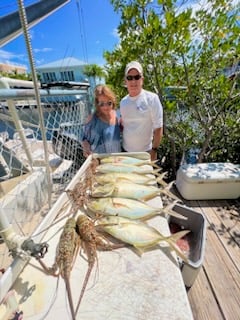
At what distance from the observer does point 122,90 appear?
11.9 ft

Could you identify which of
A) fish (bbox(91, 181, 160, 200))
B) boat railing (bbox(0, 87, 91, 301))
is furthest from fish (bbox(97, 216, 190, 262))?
boat railing (bbox(0, 87, 91, 301))

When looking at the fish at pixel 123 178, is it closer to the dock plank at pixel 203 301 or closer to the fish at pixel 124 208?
the fish at pixel 124 208

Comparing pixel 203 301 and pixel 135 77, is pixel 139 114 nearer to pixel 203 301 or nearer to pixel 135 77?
pixel 135 77

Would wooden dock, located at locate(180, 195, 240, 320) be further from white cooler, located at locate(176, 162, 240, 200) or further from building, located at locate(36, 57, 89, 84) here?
building, located at locate(36, 57, 89, 84)

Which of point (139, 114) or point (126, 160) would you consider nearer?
point (126, 160)

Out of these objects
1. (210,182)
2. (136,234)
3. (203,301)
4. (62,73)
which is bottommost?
(203,301)

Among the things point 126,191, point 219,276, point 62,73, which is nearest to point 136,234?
point 126,191

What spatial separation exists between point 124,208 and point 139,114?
1365 mm

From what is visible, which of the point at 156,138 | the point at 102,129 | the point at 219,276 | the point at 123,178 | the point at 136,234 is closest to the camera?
the point at 136,234

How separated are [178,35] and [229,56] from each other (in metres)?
0.90

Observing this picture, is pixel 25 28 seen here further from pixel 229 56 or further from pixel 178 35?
pixel 229 56

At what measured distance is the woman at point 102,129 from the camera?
2080 mm

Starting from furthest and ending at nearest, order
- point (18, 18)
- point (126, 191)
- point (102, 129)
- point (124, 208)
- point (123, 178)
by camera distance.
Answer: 1. point (102, 129)
2. point (123, 178)
3. point (126, 191)
4. point (124, 208)
5. point (18, 18)

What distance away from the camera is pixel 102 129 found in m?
2.08
